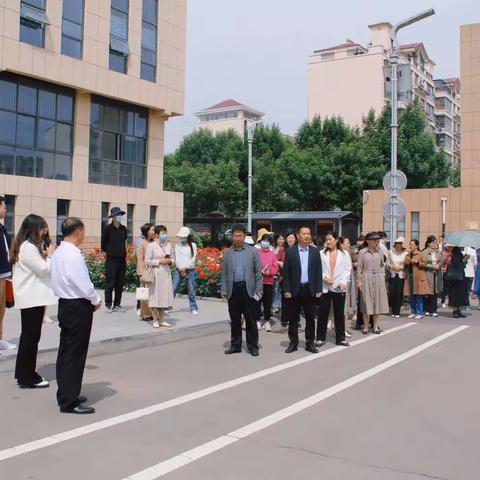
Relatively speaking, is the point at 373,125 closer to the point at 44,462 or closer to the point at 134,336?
the point at 134,336

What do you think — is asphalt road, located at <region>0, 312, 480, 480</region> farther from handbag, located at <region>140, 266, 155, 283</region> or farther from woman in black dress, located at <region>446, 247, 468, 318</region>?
woman in black dress, located at <region>446, 247, 468, 318</region>

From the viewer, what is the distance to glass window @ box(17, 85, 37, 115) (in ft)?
70.5

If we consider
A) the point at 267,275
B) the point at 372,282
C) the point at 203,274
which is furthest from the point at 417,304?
the point at 203,274

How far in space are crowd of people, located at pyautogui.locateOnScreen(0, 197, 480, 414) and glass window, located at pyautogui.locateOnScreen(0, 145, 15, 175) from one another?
11128 mm

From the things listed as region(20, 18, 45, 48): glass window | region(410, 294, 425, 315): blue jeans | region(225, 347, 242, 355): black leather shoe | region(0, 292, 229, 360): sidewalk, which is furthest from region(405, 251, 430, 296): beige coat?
region(20, 18, 45, 48): glass window

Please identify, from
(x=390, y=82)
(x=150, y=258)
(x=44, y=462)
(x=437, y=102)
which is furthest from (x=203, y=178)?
(x=437, y=102)

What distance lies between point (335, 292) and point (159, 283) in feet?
9.73

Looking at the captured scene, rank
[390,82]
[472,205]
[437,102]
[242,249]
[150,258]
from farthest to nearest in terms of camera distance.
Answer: [437,102], [472,205], [390,82], [150,258], [242,249]

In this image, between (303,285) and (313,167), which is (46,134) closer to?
(303,285)

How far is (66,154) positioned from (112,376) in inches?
693

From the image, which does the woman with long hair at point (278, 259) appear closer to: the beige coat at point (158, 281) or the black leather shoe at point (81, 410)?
the beige coat at point (158, 281)

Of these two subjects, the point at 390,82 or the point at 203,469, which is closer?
the point at 203,469

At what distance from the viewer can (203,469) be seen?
4164 mm

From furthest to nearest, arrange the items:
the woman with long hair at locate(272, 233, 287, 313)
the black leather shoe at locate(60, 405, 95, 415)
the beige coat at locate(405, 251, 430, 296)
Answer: the beige coat at locate(405, 251, 430, 296) < the woman with long hair at locate(272, 233, 287, 313) < the black leather shoe at locate(60, 405, 95, 415)
